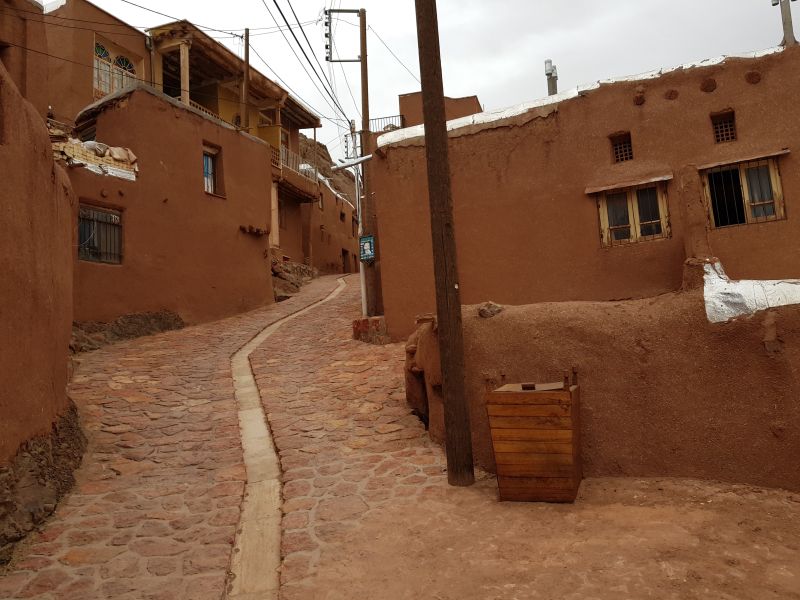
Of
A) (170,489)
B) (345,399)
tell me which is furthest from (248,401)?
(170,489)

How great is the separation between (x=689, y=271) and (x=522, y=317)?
1708 millimetres

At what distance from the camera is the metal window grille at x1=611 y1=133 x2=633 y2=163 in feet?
32.9

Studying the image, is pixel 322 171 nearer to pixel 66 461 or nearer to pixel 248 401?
pixel 248 401

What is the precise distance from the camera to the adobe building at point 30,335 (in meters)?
4.61

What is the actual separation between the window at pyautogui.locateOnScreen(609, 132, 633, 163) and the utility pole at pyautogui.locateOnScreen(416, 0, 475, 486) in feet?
17.8

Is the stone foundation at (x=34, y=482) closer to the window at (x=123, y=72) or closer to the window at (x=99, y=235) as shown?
the window at (x=99, y=235)

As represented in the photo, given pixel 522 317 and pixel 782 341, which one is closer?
pixel 782 341

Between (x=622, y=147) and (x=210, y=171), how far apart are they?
36.7 feet

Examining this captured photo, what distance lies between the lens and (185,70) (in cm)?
2056

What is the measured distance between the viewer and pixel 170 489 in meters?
5.82

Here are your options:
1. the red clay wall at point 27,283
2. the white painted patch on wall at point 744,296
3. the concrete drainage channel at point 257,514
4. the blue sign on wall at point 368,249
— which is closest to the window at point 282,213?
the blue sign on wall at point 368,249

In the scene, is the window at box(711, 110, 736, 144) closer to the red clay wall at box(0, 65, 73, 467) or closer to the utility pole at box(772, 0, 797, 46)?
the utility pole at box(772, 0, 797, 46)

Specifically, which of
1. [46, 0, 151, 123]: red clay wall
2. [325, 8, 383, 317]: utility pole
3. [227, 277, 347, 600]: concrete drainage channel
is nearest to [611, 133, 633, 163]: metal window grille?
[325, 8, 383, 317]: utility pole

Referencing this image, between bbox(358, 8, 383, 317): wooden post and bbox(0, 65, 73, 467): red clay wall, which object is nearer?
bbox(0, 65, 73, 467): red clay wall
